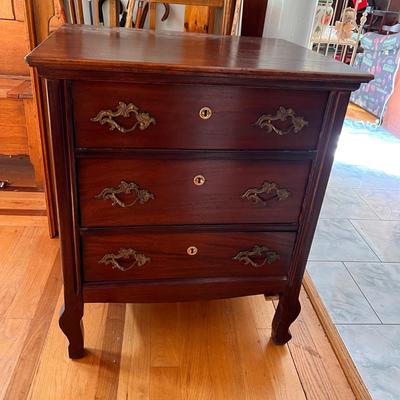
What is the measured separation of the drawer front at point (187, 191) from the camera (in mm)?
901

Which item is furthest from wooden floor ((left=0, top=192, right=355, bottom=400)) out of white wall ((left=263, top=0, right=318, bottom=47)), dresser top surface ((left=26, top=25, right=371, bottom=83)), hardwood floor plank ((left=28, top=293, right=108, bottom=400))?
white wall ((left=263, top=0, right=318, bottom=47))

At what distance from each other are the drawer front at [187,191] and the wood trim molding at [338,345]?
0.53m

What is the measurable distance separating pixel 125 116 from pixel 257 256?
0.50 meters

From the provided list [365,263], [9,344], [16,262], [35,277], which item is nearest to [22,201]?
[16,262]

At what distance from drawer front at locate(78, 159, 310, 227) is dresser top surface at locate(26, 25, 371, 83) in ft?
0.67

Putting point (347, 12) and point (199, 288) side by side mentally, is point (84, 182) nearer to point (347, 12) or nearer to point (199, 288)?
point (199, 288)

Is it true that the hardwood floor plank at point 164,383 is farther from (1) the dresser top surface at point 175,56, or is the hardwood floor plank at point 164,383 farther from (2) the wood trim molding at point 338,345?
(1) the dresser top surface at point 175,56

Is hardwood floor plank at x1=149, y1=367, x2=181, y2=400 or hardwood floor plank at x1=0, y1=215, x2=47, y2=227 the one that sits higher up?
hardwood floor plank at x1=149, y1=367, x2=181, y2=400

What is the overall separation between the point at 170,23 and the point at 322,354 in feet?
4.09

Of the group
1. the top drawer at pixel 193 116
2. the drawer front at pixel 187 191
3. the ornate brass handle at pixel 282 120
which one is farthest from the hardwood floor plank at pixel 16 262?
the ornate brass handle at pixel 282 120

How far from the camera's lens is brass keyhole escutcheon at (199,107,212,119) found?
2.82 feet

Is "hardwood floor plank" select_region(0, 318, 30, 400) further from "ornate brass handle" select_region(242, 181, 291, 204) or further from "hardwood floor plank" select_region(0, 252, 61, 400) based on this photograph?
"ornate brass handle" select_region(242, 181, 291, 204)

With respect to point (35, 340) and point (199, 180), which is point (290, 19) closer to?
point (199, 180)

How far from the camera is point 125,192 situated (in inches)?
36.1
